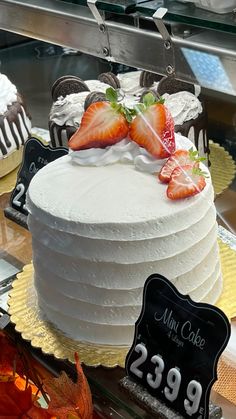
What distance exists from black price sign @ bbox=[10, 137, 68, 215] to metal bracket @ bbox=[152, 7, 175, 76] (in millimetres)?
313

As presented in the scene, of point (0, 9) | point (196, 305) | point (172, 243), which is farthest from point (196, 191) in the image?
point (0, 9)

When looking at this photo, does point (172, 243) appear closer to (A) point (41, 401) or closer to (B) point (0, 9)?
(A) point (41, 401)

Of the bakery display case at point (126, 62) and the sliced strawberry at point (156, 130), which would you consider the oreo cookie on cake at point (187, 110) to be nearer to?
the bakery display case at point (126, 62)

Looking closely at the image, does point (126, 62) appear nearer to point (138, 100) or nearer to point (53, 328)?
point (138, 100)

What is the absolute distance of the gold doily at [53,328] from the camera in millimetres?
1460

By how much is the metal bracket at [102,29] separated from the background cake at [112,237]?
280 mm

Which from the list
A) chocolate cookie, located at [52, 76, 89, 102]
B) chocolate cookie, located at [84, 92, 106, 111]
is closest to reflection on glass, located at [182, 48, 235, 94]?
chocolate cookie, located at [84, 92, 106, 111]

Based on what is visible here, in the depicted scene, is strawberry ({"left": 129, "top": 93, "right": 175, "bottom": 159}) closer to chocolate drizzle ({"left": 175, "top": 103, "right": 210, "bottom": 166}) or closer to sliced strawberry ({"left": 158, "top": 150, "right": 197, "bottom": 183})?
sliced strawberry ({"left": 158, "top": 150, "right": 197, "bottom": 183})

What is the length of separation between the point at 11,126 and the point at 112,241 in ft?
3.27

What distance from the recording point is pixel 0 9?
2008 mm

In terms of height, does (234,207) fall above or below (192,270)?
below

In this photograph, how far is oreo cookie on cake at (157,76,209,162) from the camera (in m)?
2.11

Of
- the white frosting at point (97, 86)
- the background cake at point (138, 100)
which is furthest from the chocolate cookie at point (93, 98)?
the white frosting at point (97, 86)

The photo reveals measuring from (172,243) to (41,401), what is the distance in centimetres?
58
